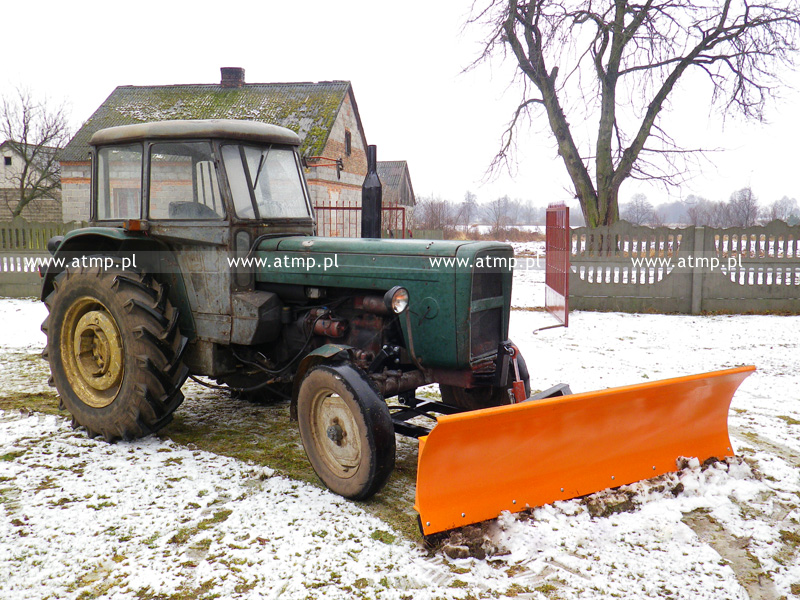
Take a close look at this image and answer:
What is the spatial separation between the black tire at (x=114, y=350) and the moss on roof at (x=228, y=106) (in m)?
15.9

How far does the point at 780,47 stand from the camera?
13945 millimetres

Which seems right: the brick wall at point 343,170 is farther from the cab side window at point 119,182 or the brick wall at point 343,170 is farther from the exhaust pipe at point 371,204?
the exhaust pipe at point 371,204

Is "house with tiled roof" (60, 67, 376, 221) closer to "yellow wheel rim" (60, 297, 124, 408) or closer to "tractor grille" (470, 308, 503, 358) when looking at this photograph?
"yellow wheel rim" (60, 297, 124, 408)

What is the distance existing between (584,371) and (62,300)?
5006 mm

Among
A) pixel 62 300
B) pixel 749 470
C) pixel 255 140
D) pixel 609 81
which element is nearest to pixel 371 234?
pixel 255 140

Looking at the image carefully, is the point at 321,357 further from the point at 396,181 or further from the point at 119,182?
the point at 396,181

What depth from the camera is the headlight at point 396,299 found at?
3510 mm

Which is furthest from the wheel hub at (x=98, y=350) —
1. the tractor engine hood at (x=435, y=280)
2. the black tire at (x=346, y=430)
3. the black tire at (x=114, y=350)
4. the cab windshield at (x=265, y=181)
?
the black tire at (x=346, y=430)

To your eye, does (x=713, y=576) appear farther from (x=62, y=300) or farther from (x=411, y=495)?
(x=62, y=300)

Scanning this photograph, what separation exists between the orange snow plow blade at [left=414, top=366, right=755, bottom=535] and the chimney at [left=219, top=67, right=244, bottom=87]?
22.6m

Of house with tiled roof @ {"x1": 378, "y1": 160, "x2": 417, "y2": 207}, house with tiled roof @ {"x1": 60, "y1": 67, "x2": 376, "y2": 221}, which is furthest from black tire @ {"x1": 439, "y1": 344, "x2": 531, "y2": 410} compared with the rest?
house with tiled roof @ {"x1": 378, "y1": 160, "x2": 417, "y2": 207}

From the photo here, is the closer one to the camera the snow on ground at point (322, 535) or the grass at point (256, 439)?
the snow on ground at point (322, 535)

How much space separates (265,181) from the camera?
445 centimetres

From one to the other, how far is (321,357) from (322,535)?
1.03m
